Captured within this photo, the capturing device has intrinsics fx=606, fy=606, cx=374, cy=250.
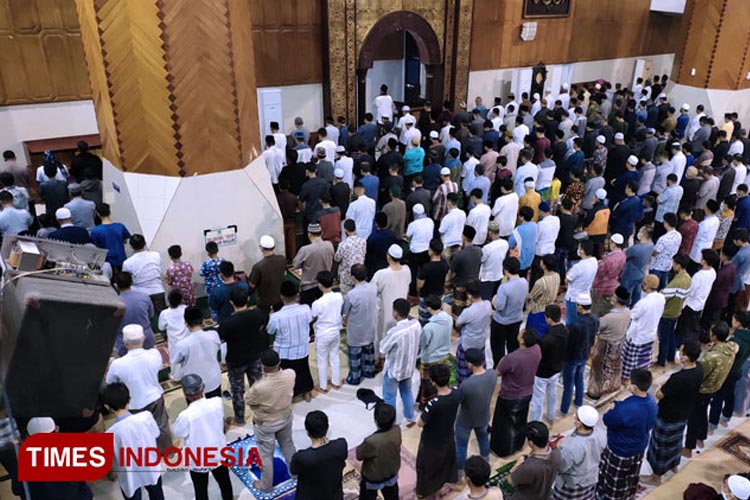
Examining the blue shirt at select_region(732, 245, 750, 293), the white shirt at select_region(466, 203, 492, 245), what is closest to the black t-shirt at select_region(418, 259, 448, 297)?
the white shirt at select_region(466, 203, 492, 245)

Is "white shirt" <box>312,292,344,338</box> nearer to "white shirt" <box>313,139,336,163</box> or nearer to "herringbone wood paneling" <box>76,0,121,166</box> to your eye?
"herringbone wood paneling" <box>76,0,121,166</box>

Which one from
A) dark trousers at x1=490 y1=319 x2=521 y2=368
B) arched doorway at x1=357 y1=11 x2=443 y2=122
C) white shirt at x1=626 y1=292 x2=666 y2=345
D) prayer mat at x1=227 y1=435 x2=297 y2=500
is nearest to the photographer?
prayer mat at x1=227 y1=435 x2=297 y2=500

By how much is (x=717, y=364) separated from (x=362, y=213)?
4037 millimetres

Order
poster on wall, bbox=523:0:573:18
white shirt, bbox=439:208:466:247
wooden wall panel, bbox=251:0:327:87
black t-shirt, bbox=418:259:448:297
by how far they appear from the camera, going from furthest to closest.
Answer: poster on wall, bbox=523:0:573:18 < wooden wall panel, bbox=251:0:327:87 < white shirt, bbox=439:208:466:247 < black t-shirt, bbox=418:259:448:297

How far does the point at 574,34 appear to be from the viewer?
16594mm

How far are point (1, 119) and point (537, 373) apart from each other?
29.4 feet

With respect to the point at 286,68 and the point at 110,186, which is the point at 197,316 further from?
the point at 286,68

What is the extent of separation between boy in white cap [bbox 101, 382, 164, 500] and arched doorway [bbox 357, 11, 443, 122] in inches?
395

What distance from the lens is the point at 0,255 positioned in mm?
3391

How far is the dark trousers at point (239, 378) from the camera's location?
522 centimetres

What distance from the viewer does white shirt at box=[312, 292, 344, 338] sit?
17.6 feet

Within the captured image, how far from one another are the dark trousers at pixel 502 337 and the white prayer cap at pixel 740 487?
2.45m

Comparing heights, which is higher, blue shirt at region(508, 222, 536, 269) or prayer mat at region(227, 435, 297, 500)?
blue shirt at region(508, 222, 536, 269)

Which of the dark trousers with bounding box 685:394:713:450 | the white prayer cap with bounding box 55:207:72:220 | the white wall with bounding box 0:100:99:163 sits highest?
the white wall with bounding box 0:100:99:163
